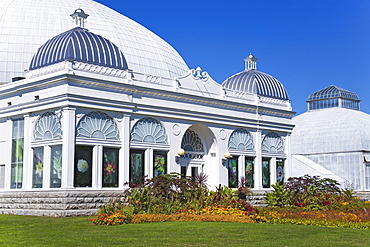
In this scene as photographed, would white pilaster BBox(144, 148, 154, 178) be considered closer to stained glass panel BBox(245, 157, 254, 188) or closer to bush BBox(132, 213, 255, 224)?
bush BBox(132, 213, 255, 224)

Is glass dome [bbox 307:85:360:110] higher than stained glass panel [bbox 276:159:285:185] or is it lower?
higher

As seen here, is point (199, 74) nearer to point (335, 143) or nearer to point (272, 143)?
point (272, 143)

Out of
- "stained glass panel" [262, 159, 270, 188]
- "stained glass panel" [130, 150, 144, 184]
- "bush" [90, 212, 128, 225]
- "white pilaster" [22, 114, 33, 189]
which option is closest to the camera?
"bush" [90, 212, 128, 225]

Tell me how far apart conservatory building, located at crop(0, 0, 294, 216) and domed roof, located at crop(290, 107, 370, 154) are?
707 inches

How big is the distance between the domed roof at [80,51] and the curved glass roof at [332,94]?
139ft

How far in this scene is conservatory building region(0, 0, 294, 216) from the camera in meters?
27.7

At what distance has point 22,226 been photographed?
21094 mm

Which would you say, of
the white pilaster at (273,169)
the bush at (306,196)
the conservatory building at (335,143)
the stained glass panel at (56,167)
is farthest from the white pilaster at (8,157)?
the conservatory building at (335,143)

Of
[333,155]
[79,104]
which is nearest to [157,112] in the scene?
[79,104]

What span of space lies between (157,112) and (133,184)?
15.9ft

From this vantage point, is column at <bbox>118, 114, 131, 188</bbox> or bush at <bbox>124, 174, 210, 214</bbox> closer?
bush at <bbox>124, 174, 210, 214</bbox>

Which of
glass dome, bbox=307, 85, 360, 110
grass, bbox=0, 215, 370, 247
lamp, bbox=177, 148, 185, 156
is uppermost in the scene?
glass dome, bbox=307, 85, 360, 110

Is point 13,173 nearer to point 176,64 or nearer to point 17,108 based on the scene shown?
point 17,108

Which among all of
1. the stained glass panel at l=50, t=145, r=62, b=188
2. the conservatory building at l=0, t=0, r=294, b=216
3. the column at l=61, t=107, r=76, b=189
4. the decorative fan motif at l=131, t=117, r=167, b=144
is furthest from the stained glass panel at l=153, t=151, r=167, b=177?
the stained glass panel at l=50, t=145, r=62, b=188
